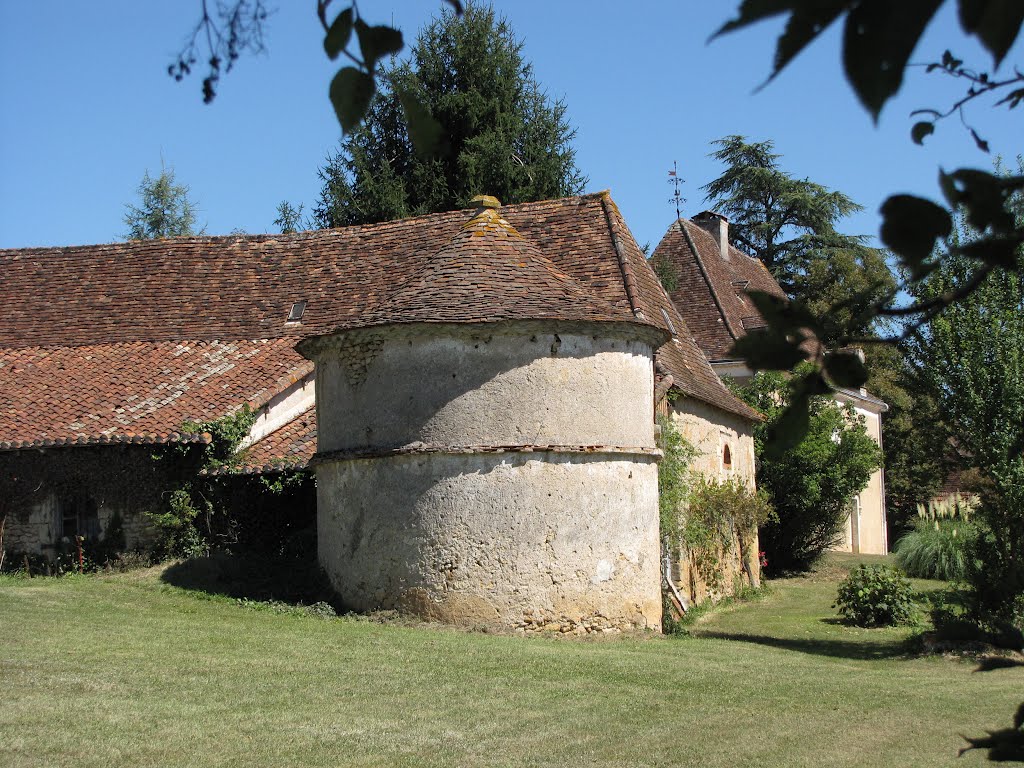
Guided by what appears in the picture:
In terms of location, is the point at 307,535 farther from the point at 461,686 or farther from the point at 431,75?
the point at 431,75

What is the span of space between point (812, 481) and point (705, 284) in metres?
5.82

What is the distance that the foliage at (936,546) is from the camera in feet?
72.5

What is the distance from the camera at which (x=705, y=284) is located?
27.5m

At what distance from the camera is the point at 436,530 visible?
13.9 m

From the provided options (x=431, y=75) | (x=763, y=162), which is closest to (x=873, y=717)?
(x=431, y=75)

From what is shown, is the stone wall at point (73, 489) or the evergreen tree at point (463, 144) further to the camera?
the evergreen tree at point (463, 144)

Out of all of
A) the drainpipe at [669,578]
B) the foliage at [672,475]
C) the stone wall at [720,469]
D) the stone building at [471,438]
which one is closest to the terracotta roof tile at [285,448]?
Answer: the stone building at [471,438]

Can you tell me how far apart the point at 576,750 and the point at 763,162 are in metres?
36.5

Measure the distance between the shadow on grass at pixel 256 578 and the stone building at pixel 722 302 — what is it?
11.3 metres

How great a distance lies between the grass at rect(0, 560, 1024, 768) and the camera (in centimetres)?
812

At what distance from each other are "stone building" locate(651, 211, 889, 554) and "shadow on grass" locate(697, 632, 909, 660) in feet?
31.3

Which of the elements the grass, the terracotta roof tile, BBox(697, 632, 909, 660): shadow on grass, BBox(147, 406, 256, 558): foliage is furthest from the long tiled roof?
BBox(697, 632, 909, 660): shadow on grass

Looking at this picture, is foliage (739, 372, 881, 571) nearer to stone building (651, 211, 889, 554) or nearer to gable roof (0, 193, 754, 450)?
stone building (651, 211, 889, 554)

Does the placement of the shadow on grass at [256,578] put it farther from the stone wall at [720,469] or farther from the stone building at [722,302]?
the stone building at [722,302]
